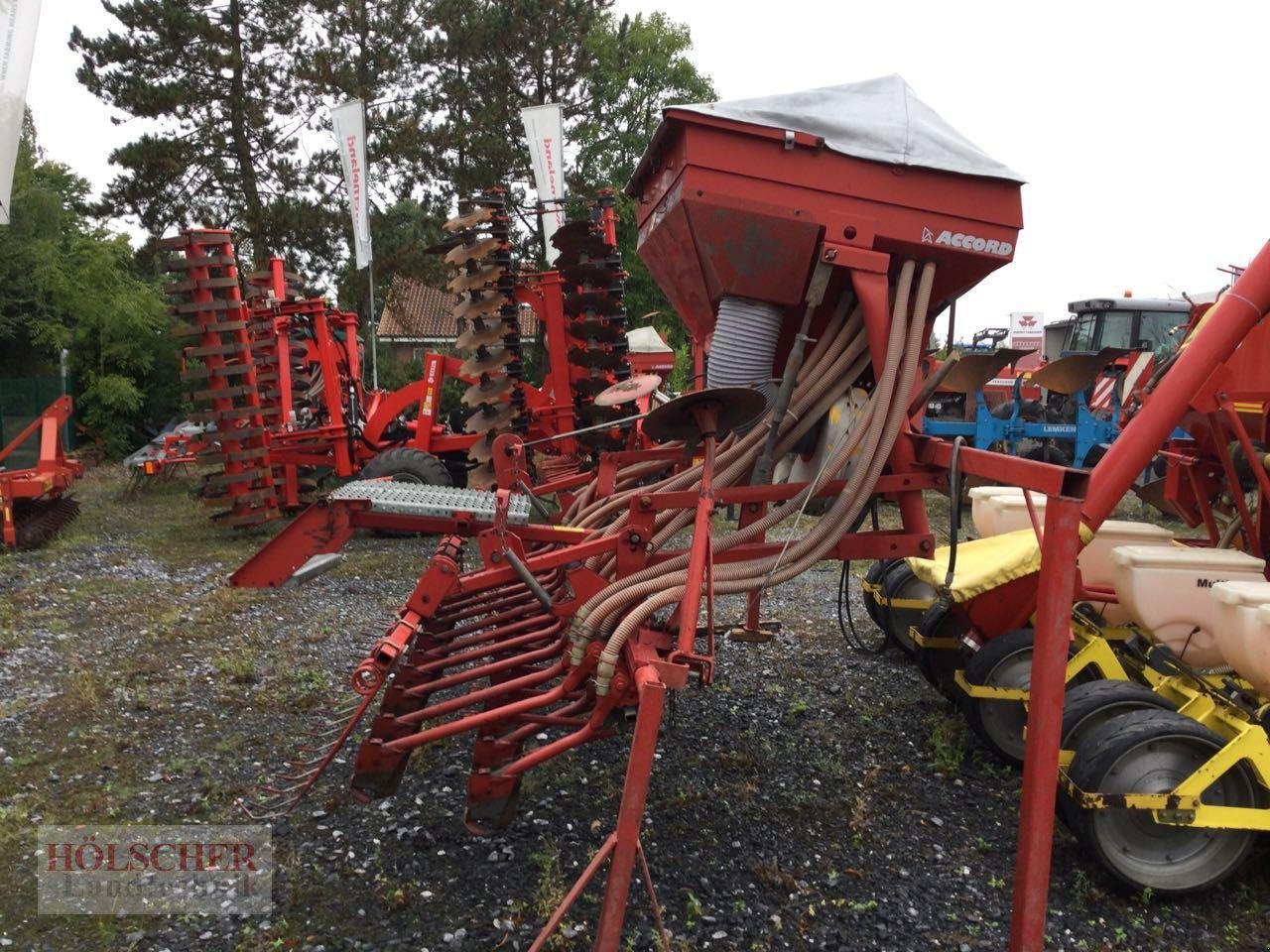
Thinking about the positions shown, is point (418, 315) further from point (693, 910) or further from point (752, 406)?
point (693, 910)

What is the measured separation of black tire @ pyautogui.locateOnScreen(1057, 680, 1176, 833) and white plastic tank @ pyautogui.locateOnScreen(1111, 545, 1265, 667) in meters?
0.37

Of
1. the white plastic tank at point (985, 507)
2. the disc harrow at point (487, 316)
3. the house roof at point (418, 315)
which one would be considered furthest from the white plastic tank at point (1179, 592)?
the house roof at point (418, 315)

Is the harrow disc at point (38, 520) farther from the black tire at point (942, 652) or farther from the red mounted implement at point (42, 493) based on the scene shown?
the black tire at point (942, 652)

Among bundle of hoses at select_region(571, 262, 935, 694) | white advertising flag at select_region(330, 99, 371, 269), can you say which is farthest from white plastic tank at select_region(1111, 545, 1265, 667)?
white advertising flag at select_region(330, 99, 371, 269)

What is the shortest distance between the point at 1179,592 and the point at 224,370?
777 cm

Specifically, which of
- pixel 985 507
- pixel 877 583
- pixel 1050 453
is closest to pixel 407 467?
pixel 877 583

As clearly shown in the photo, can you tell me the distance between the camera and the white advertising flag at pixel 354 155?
50.0 feet

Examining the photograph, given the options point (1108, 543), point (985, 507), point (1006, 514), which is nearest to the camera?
point (1108, 543)

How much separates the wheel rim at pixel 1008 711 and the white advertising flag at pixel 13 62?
9990 mm

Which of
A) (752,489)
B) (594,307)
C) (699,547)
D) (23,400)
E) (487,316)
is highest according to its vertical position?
(594,307)

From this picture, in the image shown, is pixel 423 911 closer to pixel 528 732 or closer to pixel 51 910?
pixel 528 732

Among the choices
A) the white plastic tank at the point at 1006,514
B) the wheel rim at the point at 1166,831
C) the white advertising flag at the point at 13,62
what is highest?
the white advertising flag at the point at 13,62

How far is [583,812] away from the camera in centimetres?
359

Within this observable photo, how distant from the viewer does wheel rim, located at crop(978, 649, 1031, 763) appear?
396cm
